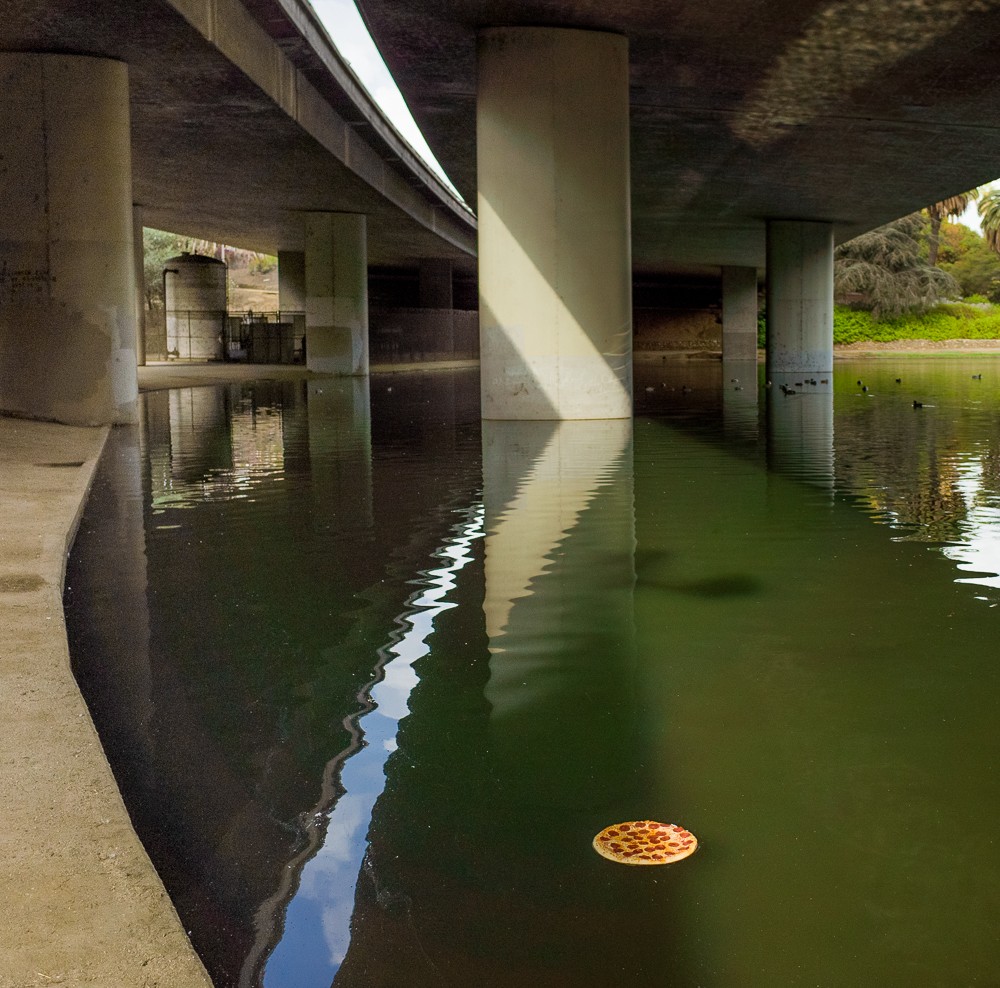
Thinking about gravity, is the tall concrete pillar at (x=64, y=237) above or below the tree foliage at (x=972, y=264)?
below

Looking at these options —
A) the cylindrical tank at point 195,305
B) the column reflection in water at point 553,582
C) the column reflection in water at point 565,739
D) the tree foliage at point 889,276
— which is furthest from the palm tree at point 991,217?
the column reflection in water at point 565,739

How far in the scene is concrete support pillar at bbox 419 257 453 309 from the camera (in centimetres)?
6128

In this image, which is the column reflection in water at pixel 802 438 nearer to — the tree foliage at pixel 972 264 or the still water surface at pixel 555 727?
the still water surface at pixel 555 727

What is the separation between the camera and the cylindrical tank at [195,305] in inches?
2174

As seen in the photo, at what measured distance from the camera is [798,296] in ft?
136

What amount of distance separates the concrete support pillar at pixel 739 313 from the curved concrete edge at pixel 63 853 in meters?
58.9

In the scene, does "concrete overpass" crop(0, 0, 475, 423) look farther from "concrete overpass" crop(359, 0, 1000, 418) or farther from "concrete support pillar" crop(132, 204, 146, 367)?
"concrete support pillar" crop(132, 204, 146, 367)

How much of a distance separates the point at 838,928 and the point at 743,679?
6.58 ft

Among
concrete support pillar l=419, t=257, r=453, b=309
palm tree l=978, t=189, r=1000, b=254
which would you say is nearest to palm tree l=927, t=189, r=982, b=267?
palm tree l=978, t=189, r=1000, b=254

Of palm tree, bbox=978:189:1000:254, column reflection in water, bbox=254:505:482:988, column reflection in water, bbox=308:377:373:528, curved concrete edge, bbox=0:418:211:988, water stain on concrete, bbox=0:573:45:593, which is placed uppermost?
palm tree, bbox=978:189:1000:254

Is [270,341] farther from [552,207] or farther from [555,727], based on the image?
[555,727]

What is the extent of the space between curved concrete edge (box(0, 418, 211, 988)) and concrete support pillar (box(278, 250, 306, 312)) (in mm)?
50135

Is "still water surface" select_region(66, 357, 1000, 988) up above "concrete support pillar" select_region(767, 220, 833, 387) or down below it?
below

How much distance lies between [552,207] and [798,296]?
85.6ft
